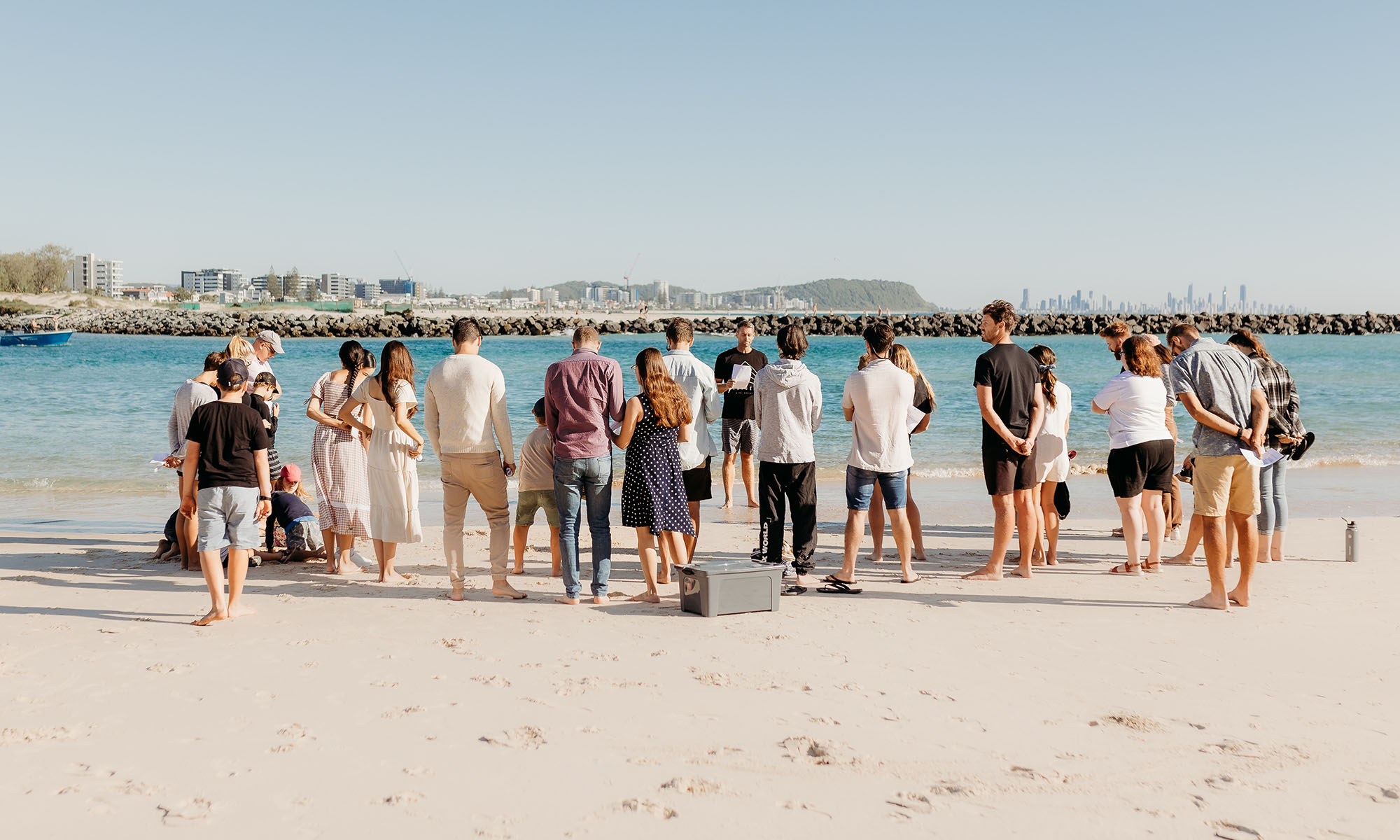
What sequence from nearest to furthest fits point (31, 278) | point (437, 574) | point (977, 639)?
point (977, 639), point (437, 574), point (31, 278)

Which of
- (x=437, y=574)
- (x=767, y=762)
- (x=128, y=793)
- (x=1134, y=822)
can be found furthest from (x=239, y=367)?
(x=1134, y=822)

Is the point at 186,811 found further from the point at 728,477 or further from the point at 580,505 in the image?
the point at 728,477

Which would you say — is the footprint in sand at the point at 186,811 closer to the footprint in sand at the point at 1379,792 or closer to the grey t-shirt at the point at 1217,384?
the footprint in sand at the point at 1379,792

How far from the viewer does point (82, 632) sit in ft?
16.0

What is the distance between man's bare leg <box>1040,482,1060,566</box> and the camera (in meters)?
6.61

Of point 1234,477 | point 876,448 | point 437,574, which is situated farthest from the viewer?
point 437,574

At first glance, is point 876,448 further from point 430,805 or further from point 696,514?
point 430,805

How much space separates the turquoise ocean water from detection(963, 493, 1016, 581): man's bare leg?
463 cm

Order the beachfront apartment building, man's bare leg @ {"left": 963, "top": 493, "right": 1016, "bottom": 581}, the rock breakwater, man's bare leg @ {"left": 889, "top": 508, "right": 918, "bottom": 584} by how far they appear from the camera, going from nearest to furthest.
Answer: man's bare leg @ {"left": 889, "top": 508, "right": 918, "bottom": 584}, man's bare leg @ {"left": 963, "top": 493, "right": 1016, "bottom": 581}, the rock breakwater, the beachfront apartment building

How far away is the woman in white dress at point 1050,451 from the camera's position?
6.38 meters

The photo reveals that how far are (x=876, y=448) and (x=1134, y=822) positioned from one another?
306cm

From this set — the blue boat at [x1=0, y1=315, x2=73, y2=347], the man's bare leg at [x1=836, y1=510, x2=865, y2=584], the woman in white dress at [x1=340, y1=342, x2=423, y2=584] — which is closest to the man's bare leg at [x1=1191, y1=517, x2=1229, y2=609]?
the man's bare leg at [x1=836, y1=510, x2=865, y2=584]

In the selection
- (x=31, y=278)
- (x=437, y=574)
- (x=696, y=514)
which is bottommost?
(x=437, y=574)

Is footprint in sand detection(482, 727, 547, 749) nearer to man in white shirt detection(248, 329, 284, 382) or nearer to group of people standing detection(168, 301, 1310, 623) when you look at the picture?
group of people standing detection(168, 301, 1310, 623)
